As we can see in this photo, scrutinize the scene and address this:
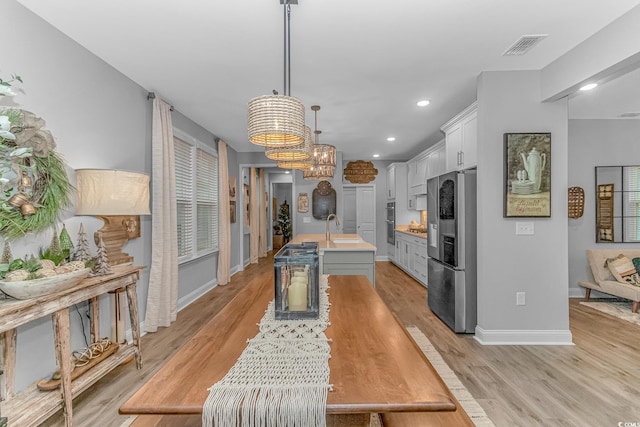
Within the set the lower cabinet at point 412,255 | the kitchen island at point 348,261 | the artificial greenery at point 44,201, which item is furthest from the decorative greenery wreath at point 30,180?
the lower cabinet at point 412,255

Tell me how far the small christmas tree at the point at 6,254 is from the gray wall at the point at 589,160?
608 cm

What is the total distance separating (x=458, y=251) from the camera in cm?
331

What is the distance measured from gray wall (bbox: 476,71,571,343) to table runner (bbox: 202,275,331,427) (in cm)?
251

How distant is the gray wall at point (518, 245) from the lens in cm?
301

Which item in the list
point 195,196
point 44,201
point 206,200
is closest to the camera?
point 44,201

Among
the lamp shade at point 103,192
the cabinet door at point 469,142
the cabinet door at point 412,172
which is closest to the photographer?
the lamp shade at point 103,192

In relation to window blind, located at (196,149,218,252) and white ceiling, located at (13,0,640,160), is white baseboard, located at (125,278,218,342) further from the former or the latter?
white ceiling, located at (13,0,640,160)

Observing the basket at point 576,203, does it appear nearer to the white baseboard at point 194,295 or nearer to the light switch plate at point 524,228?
the light switch plate at point 524,228

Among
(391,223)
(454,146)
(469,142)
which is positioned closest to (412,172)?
(391,223)

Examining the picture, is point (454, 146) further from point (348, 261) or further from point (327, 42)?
point (327, 42)

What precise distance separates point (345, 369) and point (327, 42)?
2342 millimetres

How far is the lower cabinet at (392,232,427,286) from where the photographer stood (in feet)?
17.4

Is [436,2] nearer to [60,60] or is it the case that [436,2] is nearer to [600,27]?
[600,27]

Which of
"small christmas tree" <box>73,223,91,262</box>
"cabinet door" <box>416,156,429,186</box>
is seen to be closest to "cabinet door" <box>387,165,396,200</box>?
"cabinet door" <box>416,156,429,186</box>
